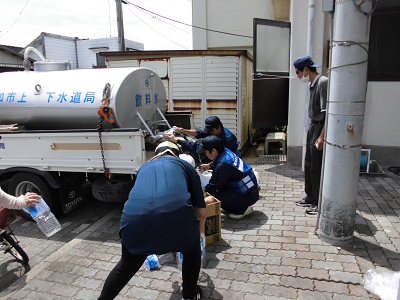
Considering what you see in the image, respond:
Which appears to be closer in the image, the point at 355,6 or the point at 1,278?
the point at 355,6

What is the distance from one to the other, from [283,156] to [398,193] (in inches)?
118

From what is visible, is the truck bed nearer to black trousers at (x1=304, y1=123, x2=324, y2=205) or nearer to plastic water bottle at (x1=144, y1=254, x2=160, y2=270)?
plastic water bottle at (x1=144, y1=254, x2=160, y2=270)

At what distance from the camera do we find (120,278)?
2.56m

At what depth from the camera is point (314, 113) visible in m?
4.27

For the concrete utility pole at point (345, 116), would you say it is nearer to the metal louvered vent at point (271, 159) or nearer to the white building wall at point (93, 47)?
the metal louvered vent at point (271, 159)

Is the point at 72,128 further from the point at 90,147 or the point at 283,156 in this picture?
the point at 283,156

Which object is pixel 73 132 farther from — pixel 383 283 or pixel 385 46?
pixel 385 46

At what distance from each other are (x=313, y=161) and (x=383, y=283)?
1.83m

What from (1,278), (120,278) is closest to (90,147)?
(1,278)

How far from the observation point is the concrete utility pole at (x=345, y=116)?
3146mm

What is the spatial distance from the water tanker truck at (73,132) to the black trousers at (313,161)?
215cm

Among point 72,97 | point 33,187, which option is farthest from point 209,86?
point 33,187

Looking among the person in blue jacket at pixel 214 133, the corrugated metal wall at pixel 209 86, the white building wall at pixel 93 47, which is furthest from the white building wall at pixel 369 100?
the white building wall at pixel 93 47

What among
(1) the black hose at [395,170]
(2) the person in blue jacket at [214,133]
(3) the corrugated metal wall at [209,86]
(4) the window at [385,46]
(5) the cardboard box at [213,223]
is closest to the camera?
(5) the cardboard box at [213,223]
